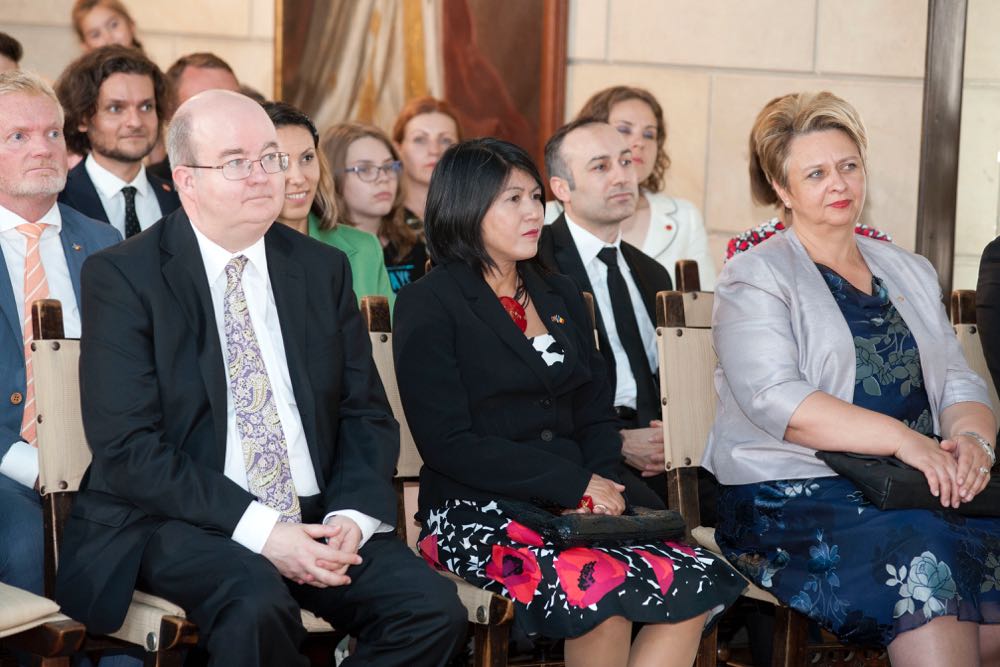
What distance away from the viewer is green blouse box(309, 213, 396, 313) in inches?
176

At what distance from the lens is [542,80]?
19.4 ft

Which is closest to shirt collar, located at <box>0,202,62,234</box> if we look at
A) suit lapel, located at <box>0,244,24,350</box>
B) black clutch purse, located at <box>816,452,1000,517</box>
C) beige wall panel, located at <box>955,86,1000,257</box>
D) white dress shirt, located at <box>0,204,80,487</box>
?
white dress shirt, located at <box>0,204,80,487</box>

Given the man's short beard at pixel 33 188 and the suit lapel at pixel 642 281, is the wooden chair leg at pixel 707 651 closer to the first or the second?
the suit lapel at pixel 642 281

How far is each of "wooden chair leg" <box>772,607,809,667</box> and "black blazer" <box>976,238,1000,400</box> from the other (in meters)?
1.10

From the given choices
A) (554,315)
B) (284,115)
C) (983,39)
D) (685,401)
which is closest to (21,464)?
(554,315)

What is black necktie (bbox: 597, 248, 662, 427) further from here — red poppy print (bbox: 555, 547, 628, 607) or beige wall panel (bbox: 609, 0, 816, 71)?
beige wall panel (bbox: 609, 0, 816, 71)

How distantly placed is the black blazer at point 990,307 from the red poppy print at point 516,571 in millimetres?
1641

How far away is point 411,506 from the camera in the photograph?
379 cm

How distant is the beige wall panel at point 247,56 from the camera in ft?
21.7

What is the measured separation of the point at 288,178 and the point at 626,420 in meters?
1.33

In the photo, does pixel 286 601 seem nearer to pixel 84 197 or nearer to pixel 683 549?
pixel 683 549

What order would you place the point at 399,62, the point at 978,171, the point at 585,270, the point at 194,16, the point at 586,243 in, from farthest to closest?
the point at 194,16
the point at 399,62
the point at 978,171
the point at 586,243
the point at 585,270

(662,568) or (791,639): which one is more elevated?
(662,568)

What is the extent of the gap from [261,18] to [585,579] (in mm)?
4605
